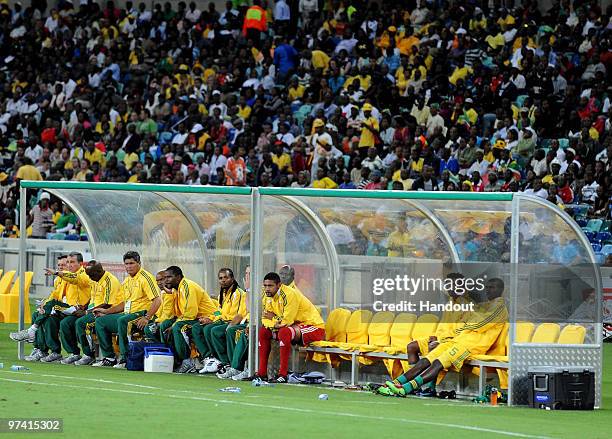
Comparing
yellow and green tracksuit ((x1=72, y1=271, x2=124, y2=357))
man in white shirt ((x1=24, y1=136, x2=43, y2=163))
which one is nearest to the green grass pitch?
yellow and green tracksuit ((x1=72, y1=271, x2=124, y2=357))

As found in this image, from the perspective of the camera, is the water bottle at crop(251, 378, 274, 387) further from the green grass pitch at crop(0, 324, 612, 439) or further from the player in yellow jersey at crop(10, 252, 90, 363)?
the player in yellow jersey at crop(10, 252, 90, 363)

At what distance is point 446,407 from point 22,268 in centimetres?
686

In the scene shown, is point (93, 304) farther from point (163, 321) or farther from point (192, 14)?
point (192, 14)

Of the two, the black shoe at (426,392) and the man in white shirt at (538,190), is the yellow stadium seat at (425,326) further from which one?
the man in white shirt at (538,190)

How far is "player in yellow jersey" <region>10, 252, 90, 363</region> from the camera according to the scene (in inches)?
706

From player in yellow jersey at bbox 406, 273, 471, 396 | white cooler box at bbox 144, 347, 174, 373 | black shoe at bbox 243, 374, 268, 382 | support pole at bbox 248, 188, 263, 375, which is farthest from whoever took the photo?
white cooler box at bbox 144, 347, 174, 373

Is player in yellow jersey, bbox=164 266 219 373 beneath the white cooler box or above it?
above

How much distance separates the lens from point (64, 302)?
1836 cm

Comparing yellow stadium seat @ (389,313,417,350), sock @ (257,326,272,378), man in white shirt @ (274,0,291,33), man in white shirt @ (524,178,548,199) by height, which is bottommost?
sock @ (257,326,272,378)

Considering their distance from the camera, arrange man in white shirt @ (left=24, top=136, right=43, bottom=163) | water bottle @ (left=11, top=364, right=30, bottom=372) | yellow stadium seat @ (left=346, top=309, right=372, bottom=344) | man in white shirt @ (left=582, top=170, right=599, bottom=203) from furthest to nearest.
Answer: man in white shirt @ (left=24, top=136, right=43, bottom=163) < man in white shirt @ (left=582, top=170, right=599, bottom=203) < water bottle @ (left=11, top=364, right=30, bottom=372) < yellow stadium seat @ (left=346, top=309, right=372, bottom=344)

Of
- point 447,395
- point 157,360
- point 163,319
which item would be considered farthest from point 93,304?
point 447,395

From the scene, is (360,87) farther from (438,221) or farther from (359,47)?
(438,221)

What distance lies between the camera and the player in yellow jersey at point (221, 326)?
16484mm

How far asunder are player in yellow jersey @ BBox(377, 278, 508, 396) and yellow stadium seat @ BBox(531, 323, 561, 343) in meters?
0.35
